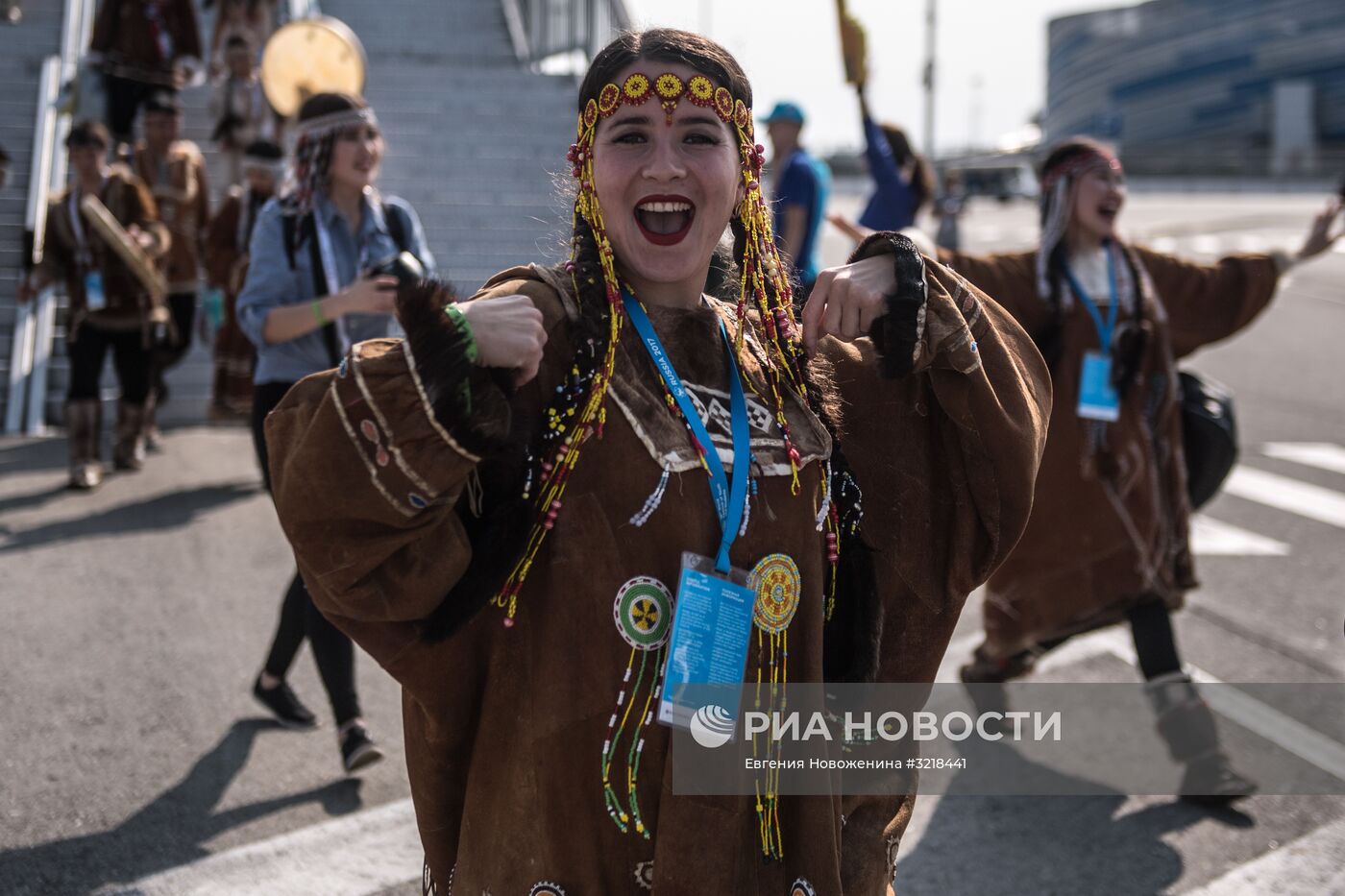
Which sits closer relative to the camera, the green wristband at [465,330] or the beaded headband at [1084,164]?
the green wristband at [465,330]

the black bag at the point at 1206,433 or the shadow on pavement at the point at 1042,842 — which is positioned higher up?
the black bag at the point at 1206,433

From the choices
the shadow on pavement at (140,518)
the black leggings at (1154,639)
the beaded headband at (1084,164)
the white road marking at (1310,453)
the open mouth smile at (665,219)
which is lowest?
the white road marking at (1310,453)

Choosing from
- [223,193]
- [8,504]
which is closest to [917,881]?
[8,504]

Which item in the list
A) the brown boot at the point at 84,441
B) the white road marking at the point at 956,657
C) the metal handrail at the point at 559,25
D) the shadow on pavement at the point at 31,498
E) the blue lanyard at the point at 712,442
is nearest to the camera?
the blue lanyard at the point at 712,442

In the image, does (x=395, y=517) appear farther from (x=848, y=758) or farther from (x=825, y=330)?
(x=848, y=758)

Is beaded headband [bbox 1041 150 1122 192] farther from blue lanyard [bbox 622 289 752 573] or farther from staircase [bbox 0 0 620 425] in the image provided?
staircase [bbox 0 0 620 425]

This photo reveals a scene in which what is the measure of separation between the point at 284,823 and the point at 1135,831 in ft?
8.42

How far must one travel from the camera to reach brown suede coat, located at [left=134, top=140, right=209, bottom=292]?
30.8ft

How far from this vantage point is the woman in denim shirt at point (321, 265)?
4.24m

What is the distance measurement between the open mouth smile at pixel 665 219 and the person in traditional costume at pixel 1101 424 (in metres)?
2.44

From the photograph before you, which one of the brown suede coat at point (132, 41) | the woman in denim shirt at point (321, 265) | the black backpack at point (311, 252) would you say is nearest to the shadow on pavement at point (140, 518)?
the woman in denim shirt at point (321, 265)

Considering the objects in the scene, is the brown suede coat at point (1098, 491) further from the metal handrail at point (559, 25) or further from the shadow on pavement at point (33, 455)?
the metal handrail at point (559, 25)

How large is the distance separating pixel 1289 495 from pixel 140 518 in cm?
689

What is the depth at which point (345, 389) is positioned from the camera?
64.8 inches
